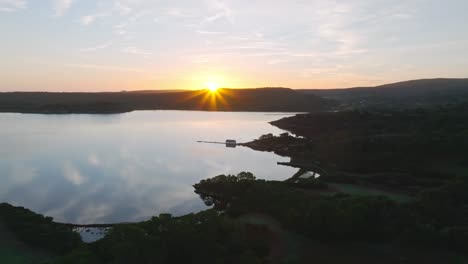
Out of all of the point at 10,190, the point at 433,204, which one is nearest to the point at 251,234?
the point at 433,204

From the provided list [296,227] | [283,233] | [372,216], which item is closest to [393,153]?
[372,216]

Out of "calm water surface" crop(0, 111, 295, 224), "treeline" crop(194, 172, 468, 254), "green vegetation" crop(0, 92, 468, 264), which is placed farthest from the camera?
"calm water surface" crop(0, 111, 295, 224)

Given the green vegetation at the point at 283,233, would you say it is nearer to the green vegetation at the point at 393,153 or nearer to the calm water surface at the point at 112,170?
the calm water surface at the point at 112,170

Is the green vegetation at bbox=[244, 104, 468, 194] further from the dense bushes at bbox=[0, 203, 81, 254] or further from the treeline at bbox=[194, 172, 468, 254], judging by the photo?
the dense bushes at bbox=[0, 203, 81, 254]

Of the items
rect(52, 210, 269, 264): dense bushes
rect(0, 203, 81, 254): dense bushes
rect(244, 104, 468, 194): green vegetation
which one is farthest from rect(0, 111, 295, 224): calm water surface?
rect(52, 210, 269, 264): dense bushes

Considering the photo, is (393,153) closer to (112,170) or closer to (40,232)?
(112,170)

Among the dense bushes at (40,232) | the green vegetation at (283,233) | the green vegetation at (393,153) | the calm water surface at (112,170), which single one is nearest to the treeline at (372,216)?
the green vegetation at (283,233)

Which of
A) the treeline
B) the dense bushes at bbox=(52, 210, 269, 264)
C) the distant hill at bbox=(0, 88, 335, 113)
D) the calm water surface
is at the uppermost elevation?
the distant hill at bbox=(0, 88, 335, 113)

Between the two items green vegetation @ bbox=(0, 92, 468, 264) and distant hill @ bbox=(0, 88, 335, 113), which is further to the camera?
distant hill @ bbox=(0, 88, 335, 113)
